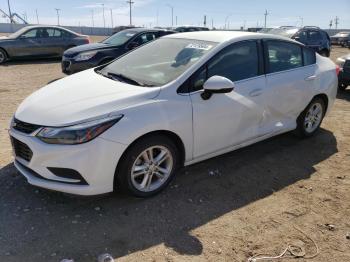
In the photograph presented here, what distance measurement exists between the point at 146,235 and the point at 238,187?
4.48ft

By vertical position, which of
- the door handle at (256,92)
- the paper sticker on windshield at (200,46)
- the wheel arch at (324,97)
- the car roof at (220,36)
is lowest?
the wheel arch at (324,97)

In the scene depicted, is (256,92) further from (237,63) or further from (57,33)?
(57,33)

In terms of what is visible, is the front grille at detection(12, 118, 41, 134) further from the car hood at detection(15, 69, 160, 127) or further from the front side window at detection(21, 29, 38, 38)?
the front side window at detection(21, 29, 38, 38)

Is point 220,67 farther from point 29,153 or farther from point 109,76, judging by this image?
point 29,153

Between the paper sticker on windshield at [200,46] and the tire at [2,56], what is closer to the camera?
the paper sticker on windshield at [200,46]

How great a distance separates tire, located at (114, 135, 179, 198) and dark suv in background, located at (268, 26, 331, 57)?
44.6ft

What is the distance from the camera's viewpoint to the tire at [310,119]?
18.4 feet

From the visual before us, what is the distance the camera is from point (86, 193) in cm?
347

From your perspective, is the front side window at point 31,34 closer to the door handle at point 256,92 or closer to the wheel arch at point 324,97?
the wheel arch at point 324,97

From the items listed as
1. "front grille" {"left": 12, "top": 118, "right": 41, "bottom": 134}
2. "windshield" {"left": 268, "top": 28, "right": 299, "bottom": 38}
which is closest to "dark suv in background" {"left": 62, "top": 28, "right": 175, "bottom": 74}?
"front grille" {"left": 12, "top": 118, "right": 41, "bottom": 134}

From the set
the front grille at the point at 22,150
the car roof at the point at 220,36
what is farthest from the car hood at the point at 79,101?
the car roof at the point at 220,36

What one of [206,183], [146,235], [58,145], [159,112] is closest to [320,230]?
[206,183]

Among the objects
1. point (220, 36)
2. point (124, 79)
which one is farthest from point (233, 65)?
point (124, 79)

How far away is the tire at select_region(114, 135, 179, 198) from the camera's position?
3621 mm
